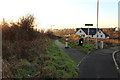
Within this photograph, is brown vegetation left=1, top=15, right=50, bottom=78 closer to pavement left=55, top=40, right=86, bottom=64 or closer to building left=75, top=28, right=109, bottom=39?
pavement left=55, top=40, right=86, bottom=64

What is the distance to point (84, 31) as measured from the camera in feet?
252

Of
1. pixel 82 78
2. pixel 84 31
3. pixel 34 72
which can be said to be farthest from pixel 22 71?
pixel 84 31

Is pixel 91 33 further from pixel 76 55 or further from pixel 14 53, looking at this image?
pixel 14 53

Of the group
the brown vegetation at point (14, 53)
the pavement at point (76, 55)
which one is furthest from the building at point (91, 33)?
the brown vegetation at point (14, 53)

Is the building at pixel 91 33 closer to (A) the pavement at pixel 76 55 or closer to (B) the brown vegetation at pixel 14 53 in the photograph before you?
(A) the pavement at pixel 76 55

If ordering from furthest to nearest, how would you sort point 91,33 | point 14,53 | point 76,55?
point 91,33, point 76,55, point 14,53

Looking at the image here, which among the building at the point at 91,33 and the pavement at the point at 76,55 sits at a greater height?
the building at the point at 91,33

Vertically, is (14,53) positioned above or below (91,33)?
below

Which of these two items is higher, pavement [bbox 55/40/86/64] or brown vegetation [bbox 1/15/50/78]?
brown vegetation [bbox 1/15/50/78]

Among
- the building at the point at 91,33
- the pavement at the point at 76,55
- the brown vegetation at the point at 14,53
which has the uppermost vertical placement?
the building at the point at 91,33

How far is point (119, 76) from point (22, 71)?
388 centimetres

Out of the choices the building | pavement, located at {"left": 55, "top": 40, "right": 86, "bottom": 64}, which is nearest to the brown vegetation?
pavement, located at {"left": 55, "top": 40, "right": 86, "bottom": 64}

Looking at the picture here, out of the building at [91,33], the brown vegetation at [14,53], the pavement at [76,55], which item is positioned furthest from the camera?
the building at [91,33]

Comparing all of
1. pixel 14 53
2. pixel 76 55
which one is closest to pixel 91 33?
pixel 76 55
